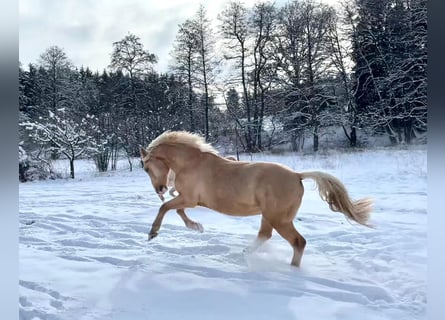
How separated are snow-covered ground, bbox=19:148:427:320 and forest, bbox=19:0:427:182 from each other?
0.52ft

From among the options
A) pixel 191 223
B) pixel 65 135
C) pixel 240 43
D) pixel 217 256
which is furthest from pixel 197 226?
pixel 65 135

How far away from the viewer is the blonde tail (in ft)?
4.65

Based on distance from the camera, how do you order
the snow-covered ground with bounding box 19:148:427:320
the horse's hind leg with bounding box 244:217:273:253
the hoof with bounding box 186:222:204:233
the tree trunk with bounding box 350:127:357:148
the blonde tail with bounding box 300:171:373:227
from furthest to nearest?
the tree trunk with bounding box 350:127:357:148 → the hoof with bounding box 186:222:204:233 → the horse's hind leg with bounding box 244:217:273:253 → the blonde tail with bounding box 300:171:373:227 → the snow-covered ground with bounding box 19:148:427:320

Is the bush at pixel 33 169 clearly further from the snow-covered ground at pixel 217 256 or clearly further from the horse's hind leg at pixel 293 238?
the horse's hind leg at pixel 293 238

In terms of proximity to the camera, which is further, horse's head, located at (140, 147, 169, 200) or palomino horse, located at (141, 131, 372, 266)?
horse's head, located at (140, 147, 169, 200)

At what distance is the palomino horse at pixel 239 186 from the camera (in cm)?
144

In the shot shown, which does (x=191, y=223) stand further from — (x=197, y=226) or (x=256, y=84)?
(x=256, y=84)

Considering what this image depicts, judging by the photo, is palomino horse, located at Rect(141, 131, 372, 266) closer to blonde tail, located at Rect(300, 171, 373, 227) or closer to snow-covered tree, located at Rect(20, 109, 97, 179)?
blonde tail, located at Rect(300, 171, 373, 227)

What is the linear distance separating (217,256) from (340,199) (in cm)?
55

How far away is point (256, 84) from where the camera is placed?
5.75 feet

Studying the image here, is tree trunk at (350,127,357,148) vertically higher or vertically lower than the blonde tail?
higher

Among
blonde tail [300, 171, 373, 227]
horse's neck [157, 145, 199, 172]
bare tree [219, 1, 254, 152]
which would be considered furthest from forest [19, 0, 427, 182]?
blonde tail [300, 171, 373, 227]
